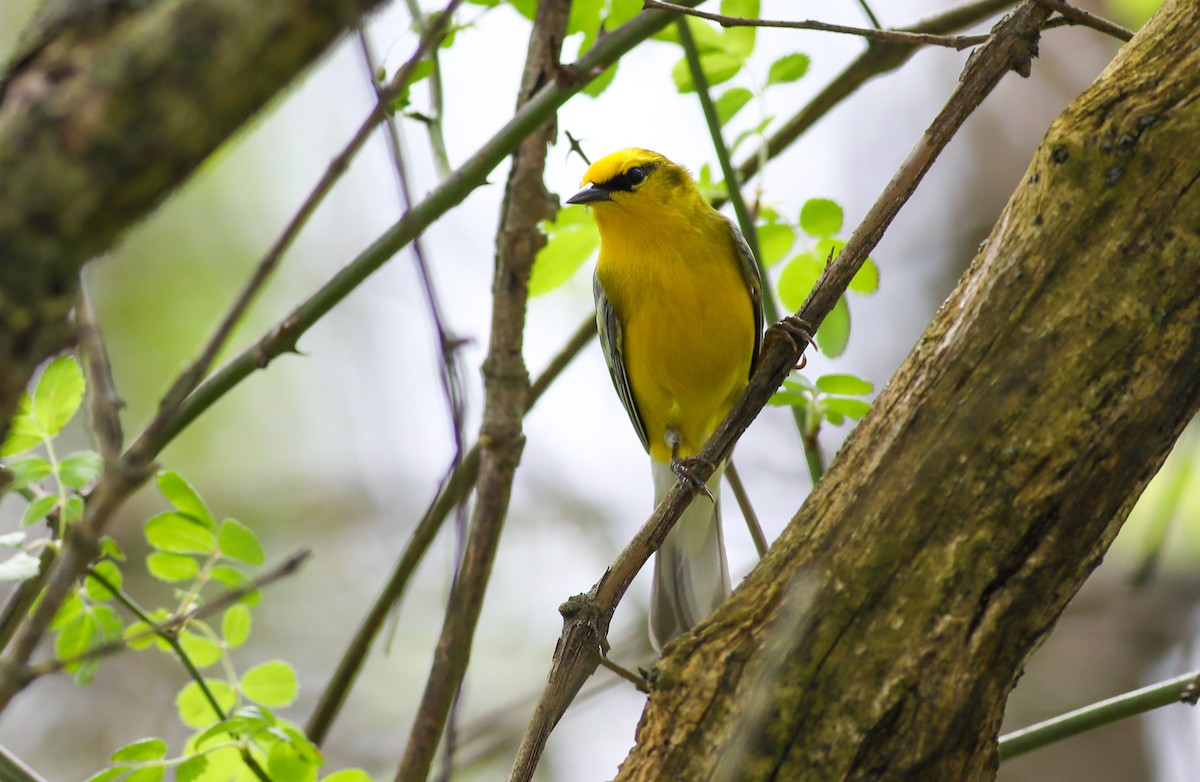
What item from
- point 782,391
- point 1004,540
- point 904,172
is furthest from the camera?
point 782,391

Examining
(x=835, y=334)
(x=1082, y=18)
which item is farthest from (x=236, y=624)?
(x=1082, y=18)

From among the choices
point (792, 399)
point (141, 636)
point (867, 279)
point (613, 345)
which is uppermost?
point (613, 345)

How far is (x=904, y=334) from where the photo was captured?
9.15 m

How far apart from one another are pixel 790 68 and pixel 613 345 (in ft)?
5.76

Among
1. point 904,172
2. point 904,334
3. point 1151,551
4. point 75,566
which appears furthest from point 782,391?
point 904,334

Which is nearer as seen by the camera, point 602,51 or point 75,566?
point 75,566

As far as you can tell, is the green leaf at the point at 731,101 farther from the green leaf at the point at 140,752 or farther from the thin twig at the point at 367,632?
the green leaf at the point at 140,752

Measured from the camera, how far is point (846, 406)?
3.08 meters

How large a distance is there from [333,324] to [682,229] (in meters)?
7.18

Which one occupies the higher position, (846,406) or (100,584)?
(846,406)

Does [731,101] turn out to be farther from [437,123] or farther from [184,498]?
[184,498]

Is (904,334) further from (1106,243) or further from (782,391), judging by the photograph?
(1106,243)

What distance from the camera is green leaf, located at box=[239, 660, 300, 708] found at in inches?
111

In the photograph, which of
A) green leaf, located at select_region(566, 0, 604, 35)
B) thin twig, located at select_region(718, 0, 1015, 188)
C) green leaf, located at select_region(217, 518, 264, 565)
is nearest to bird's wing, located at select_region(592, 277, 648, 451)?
thin twig, located at select_region(718, 0, 1015, 188)
